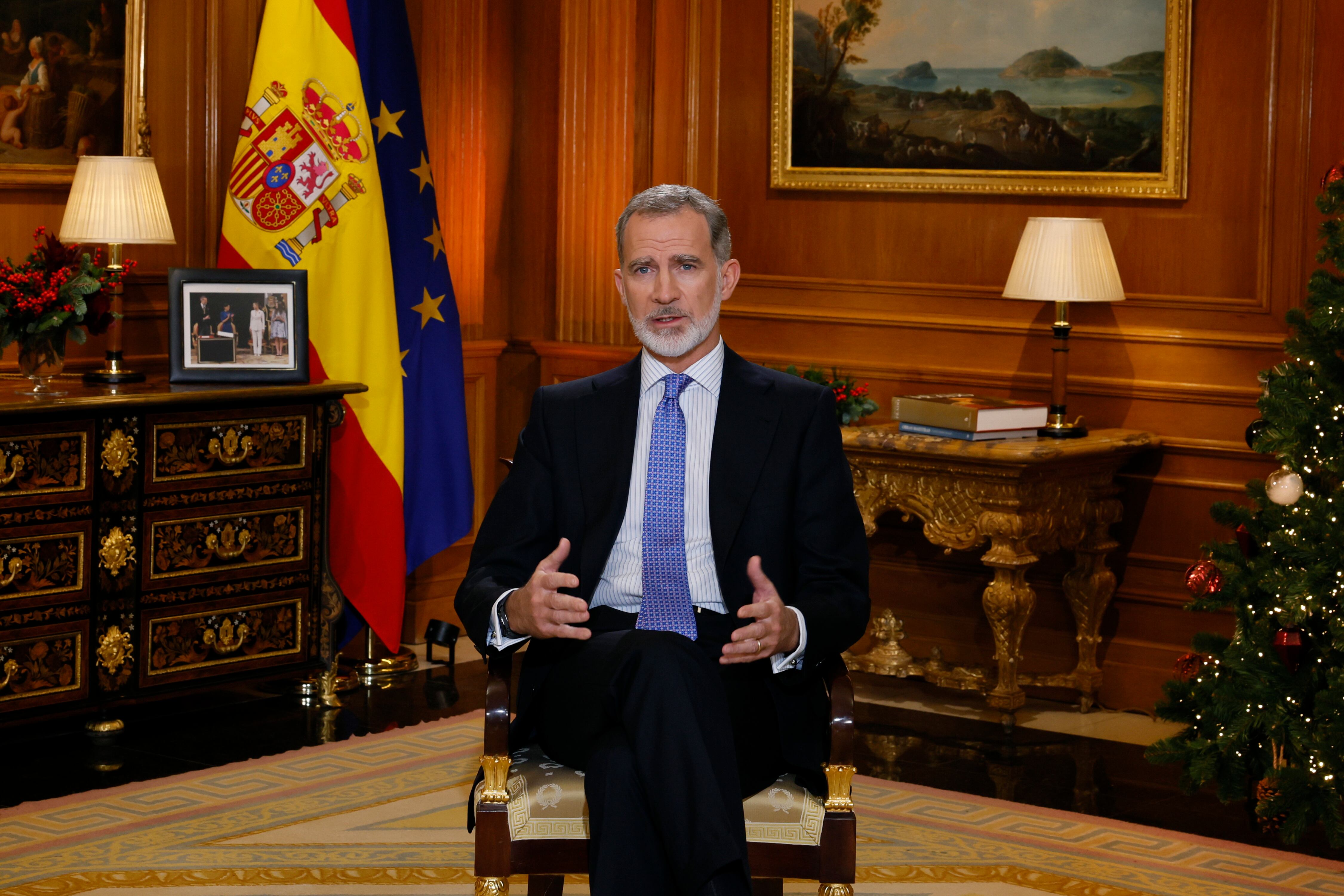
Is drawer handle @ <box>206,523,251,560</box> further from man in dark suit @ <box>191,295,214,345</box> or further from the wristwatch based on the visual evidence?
the wristwatch

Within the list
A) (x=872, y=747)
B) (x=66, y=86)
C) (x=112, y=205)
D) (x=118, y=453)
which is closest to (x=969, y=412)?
(x=872, y=747)

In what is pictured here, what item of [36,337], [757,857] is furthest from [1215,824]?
[36,337]

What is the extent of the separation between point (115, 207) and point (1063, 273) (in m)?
3.04

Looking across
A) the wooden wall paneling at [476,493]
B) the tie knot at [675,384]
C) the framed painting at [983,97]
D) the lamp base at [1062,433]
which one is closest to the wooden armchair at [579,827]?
the tie knot at [675,384]

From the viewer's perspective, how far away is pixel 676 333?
308 cm

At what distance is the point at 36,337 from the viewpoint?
4781 mm

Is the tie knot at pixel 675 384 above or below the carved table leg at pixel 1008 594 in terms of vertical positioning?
above

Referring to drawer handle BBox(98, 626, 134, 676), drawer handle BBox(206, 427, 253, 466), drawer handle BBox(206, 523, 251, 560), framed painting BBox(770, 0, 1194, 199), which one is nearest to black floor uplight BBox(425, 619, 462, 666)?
drawer handle BBox(206, 523, 251, 560)

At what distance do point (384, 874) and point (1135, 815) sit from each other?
212 centimetres

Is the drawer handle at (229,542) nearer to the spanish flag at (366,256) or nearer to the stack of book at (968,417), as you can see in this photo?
the spanish flag at (366,256)

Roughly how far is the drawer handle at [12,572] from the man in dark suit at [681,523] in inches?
83.0

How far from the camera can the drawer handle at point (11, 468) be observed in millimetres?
4523

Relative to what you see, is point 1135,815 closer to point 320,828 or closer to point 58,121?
point 320,828

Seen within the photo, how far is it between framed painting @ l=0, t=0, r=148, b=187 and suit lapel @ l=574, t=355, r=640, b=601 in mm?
2884
